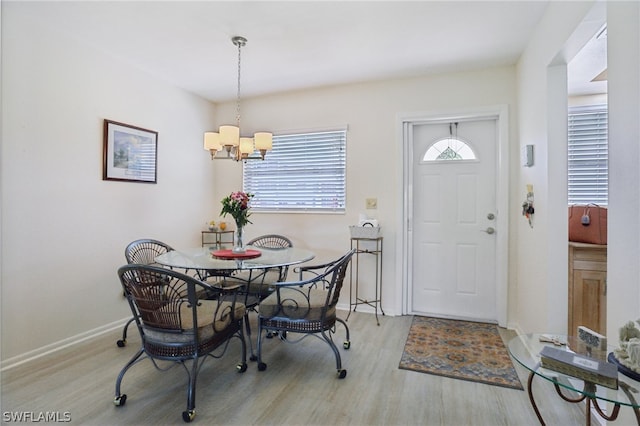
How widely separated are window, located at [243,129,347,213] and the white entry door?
0.89m

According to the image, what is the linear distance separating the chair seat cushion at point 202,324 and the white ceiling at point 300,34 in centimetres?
209

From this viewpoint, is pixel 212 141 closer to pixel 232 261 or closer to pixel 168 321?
pixel 232 261

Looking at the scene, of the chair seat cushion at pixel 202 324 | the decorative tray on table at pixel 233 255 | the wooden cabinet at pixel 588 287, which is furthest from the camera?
the decorative tray on table at pixel 233 255

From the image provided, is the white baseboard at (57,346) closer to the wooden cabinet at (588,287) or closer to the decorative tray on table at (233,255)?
the decorative tray on table at (233,255)

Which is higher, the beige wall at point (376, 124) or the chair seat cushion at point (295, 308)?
the beige wall at point (376, 124)

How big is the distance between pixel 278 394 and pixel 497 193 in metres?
2.76

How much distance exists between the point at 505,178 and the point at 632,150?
1.93m

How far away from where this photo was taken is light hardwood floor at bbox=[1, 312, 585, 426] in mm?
1851

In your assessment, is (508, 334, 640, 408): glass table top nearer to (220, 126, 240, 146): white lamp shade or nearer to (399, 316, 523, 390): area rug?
(399, 316, 523, 390): area rug

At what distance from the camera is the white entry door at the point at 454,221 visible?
136 inches

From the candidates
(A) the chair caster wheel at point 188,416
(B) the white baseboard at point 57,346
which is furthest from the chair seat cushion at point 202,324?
(B) the white baseboard at point 57,346

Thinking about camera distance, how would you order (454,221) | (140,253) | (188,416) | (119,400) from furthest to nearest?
1. (454,221)
2. (140,253)
3. (119,400)
4. (188,416)

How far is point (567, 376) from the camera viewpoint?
Result: 1.21 meters

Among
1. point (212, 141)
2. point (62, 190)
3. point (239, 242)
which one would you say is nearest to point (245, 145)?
point (212, 141)
